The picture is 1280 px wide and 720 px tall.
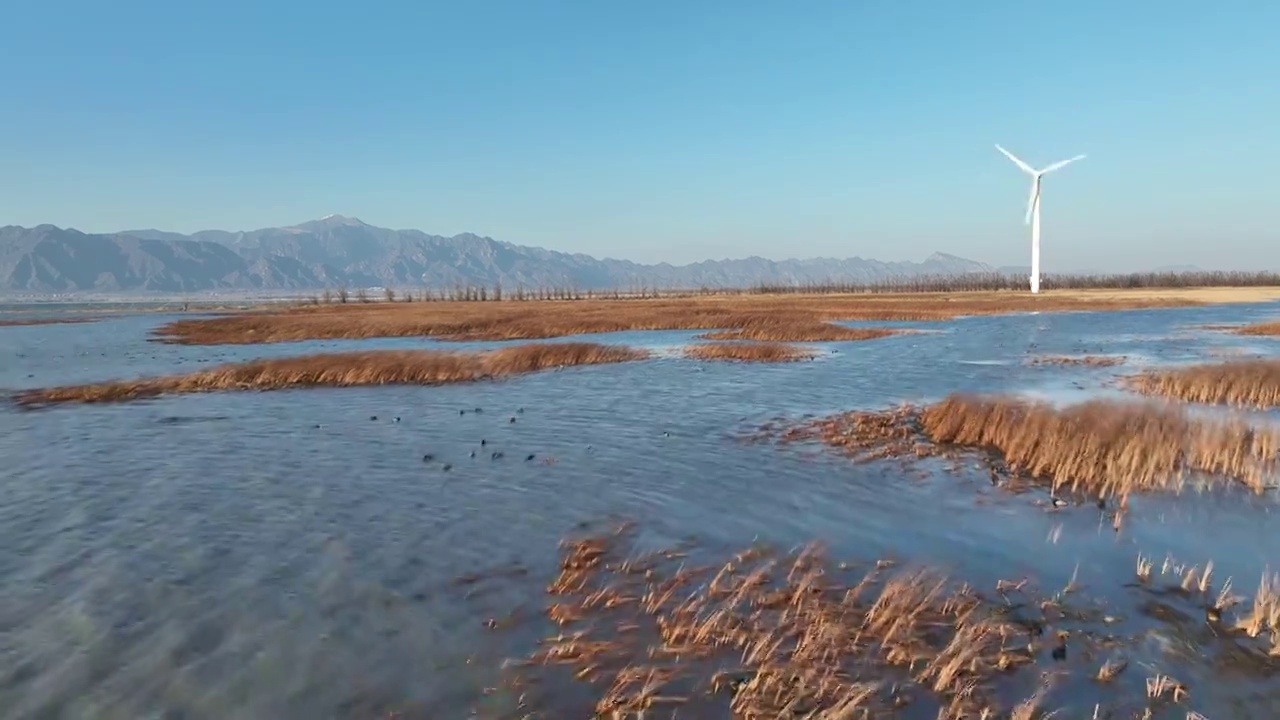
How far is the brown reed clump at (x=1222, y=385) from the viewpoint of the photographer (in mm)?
29828

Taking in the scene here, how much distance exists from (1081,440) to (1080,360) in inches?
1094

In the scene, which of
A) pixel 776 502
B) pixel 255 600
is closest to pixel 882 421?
pixel 776 502

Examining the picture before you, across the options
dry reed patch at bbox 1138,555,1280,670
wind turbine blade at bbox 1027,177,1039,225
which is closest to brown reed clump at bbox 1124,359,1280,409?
dry reed patch at bbox 1138,555,1280,670

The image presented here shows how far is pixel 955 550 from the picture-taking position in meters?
14.5

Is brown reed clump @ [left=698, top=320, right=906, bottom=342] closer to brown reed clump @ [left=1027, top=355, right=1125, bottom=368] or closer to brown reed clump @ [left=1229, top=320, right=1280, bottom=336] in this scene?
brown reed clump @ [left=1027, top=355, right=1125, bottom=368]

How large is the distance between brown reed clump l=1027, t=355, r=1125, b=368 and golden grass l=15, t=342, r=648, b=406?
2833 cm

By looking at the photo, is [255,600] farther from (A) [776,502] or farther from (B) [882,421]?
(B) [882,421]

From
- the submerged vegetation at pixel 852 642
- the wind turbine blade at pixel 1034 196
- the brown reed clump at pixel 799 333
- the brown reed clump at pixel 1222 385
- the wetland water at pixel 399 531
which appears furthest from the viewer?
the wind turbine blade at pixel 1034 196

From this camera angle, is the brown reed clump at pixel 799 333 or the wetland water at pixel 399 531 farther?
the brown reed clump at pixel 799 333

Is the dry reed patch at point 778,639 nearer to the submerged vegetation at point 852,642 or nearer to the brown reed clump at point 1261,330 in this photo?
the submerged vegetation at point 852,642

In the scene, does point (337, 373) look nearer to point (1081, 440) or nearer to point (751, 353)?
point (751, 353)

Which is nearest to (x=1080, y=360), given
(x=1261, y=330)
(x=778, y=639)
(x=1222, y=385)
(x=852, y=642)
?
(x=1222, y=385)

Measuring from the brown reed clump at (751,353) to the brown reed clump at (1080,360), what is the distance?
1444 cm

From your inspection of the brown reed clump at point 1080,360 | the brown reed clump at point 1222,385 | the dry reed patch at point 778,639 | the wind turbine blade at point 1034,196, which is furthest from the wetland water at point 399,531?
the wind turbine blade at point 1034,196
